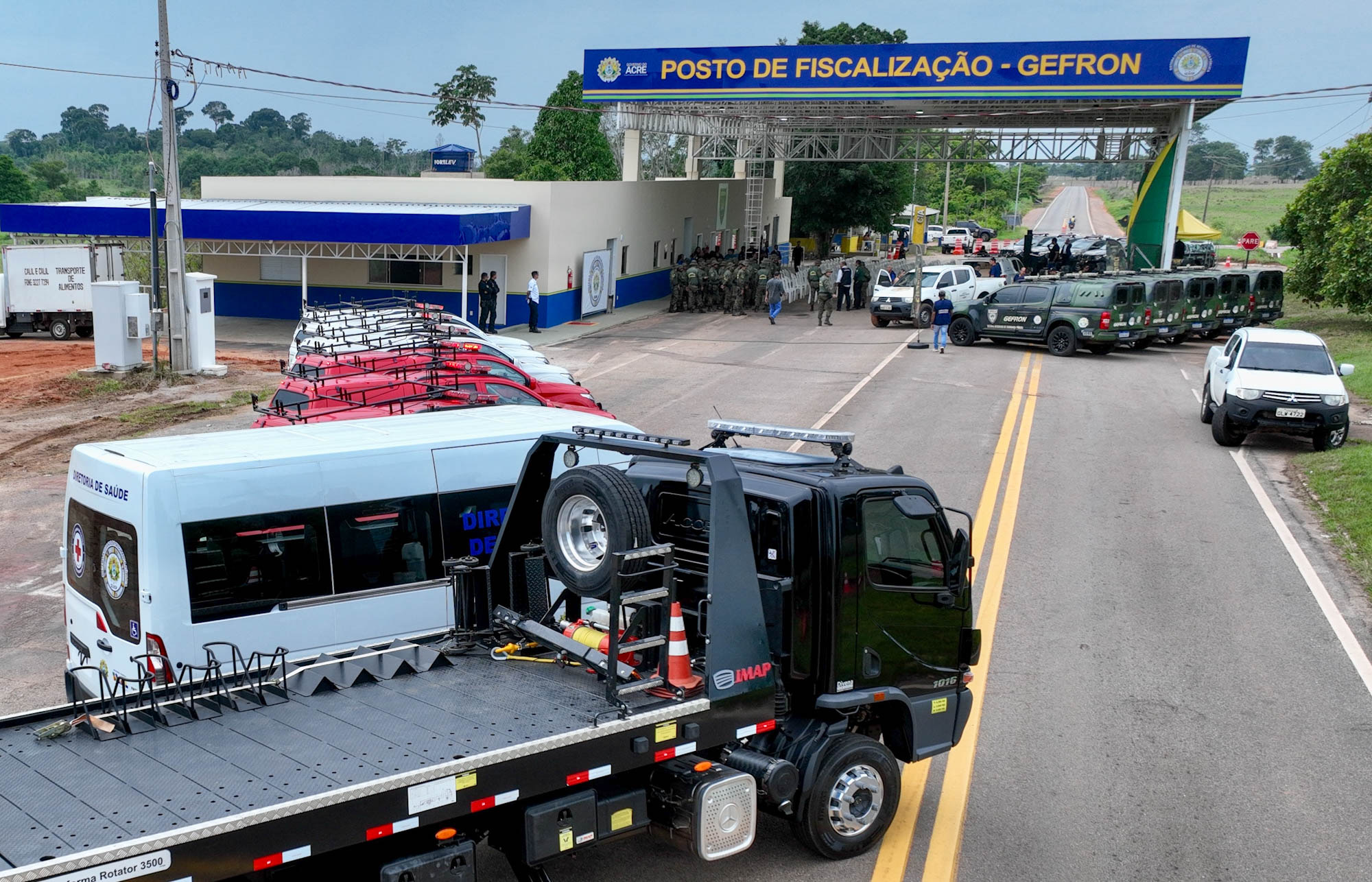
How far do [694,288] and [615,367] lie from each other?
44.9 ft

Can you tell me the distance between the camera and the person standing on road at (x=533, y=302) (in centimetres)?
3166

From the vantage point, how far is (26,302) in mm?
30578

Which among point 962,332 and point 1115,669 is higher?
point 962,332

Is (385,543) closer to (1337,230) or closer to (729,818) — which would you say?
(729,818)

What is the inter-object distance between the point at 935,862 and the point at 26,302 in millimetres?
30495

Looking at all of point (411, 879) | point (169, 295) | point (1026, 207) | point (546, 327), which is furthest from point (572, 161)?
point (1026, 207)

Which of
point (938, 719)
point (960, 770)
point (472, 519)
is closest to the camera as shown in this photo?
point (938, 719)

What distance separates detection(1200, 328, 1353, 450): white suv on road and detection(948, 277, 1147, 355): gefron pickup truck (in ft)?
31.4

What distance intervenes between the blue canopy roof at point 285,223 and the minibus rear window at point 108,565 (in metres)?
20.7

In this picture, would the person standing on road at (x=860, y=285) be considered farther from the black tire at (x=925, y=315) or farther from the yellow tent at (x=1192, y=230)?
the yellow tent at (x=1192, y=230)

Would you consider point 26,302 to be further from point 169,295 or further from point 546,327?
point 546,327

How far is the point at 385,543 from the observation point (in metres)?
8.54

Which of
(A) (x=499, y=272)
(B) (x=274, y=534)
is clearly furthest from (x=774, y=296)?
(B) (x=274, y=534)

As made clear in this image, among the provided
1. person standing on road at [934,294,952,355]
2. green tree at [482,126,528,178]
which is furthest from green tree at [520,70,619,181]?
person standing on road at [934,294,952,355]
